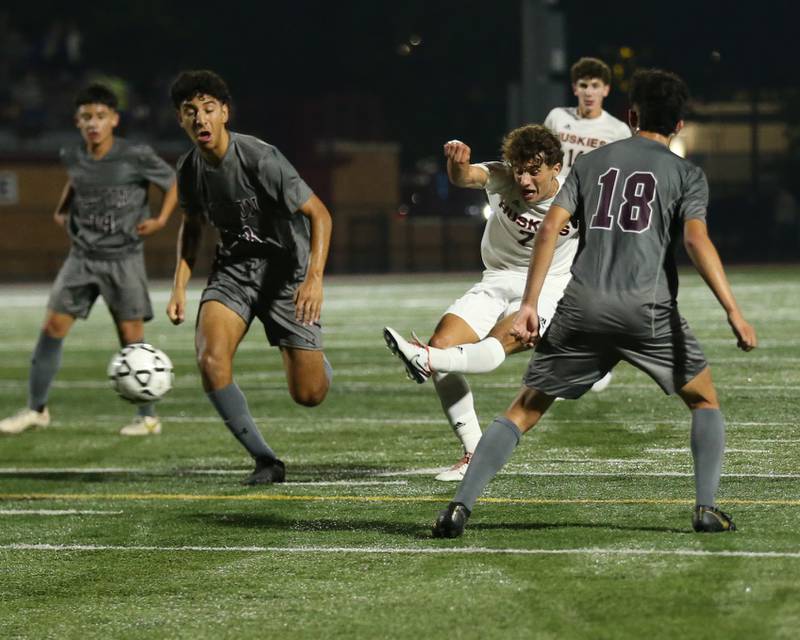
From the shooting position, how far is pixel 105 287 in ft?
36.9

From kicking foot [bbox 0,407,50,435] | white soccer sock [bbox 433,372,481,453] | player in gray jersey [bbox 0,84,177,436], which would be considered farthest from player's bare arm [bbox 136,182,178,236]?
white soccer sock [bbox 433,372,481,453]

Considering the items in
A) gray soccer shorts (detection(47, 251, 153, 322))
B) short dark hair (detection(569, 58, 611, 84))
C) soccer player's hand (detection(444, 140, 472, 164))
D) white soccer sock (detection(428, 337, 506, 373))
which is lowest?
gray soccer shorts (detection(47, 251, 153, 322))

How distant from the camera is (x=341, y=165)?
48344 mm

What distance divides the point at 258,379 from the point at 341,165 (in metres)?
34.0

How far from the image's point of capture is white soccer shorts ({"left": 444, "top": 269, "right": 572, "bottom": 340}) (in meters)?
8.44

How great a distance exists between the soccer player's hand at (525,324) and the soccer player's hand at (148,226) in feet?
17.1

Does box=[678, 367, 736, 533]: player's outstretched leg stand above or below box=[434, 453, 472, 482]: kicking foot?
above

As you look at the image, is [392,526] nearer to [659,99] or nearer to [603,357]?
[603,357]

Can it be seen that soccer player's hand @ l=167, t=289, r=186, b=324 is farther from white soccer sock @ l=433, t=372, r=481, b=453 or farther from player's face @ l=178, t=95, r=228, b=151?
white soccer sock @ l=433, t=372, r=481, b=453

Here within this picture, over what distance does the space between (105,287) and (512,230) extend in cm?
357

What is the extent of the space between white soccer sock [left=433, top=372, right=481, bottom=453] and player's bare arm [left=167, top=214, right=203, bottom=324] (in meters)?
1.29

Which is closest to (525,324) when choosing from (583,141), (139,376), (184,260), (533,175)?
(533,175)

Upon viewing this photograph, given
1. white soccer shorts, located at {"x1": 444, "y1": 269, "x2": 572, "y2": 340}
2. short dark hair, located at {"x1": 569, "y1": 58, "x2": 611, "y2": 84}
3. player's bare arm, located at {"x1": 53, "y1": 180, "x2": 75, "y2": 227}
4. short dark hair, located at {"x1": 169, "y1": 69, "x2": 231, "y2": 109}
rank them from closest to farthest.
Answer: short dark hair, located at {"x1": 169, "y1": 69, "x2": 231, "y2": 109} → white soccer shorts, located at {"x1": 444, "y1": 269, "x2": 572, "y2": 340} → player's bare arm, located at {"x1": 53, "y1": 180, "x2": 75, "y2": 227} → short dark hair, located at {"x1": 569, "y1": 58, "x2": 611, "y2": 84}

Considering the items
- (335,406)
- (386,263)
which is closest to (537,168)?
(335,406)
